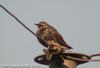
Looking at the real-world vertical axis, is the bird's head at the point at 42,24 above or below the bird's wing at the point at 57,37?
above

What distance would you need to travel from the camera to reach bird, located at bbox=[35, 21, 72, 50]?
5804 millimetres

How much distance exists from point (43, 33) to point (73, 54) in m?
0.61

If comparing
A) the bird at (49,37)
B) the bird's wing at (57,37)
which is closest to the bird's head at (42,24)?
the bird at (49,37)

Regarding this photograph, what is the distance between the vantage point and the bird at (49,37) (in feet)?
19.0

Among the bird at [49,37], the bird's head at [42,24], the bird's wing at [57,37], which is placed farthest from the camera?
the bird's head at [42,24]

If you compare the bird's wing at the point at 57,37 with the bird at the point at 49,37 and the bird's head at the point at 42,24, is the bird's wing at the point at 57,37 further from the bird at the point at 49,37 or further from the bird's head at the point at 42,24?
the bird's head at the point at 42,24

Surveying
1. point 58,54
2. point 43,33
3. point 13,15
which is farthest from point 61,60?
point 13,15

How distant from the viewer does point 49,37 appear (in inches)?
235

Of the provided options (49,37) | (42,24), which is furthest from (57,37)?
(42,24)

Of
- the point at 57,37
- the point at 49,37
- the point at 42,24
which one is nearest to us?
the point at 49,37

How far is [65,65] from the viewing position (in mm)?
5832

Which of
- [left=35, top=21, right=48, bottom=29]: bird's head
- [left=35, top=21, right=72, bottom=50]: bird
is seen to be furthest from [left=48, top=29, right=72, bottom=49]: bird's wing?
[left=35, top=21, right=48, bottom=29]: bird's head

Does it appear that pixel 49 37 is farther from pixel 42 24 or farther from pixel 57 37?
pixel 42 24

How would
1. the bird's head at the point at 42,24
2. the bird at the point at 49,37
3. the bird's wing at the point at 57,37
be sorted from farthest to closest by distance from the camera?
the bird's head at the point at 42,24
the bird's wing at the point at 57,37
the bird at the point at 49,37
